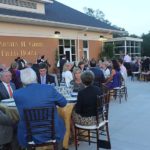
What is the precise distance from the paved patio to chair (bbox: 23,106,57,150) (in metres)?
1.38

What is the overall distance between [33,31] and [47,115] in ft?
50.3

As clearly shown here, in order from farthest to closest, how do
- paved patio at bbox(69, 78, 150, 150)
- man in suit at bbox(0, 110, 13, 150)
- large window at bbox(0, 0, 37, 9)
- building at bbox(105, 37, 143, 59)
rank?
building at bbox(105, 37, 143, 59), large window at bbox(0, 0, 37, 9), paved patio at bbox(69, 78, 150, 150), man in suit at bbox(0, 110, 13, 150)

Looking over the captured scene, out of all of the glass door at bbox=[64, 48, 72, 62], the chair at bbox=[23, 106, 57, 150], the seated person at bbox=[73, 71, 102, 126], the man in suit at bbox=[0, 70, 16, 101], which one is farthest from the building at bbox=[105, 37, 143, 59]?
the chair at bbox=[23, 106, 57, 150]

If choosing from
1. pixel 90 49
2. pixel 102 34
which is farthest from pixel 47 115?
pixel 102 34

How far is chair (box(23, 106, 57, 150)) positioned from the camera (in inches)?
185

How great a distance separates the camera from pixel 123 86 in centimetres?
1147

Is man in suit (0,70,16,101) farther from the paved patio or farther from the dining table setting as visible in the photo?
the paved patio

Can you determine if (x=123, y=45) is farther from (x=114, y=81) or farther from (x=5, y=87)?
(x=5, y=87)

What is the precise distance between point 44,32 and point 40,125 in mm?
16221

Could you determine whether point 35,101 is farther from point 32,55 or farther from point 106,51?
point 106,51

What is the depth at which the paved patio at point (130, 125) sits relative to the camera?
6.23 m

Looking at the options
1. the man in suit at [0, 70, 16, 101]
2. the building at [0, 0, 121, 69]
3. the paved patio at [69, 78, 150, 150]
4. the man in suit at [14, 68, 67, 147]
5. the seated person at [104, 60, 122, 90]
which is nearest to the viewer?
the man in suit at [14, 68, 67, 147]

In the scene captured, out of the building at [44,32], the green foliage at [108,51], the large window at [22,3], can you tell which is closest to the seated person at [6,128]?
the building at [44,32]

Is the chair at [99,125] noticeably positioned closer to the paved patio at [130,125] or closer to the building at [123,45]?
the paved patio at [130,125]
